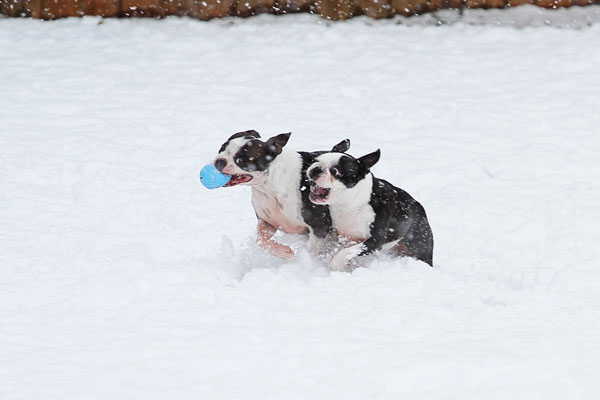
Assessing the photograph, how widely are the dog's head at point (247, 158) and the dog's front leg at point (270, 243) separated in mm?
372

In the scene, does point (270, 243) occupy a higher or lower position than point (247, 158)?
lower

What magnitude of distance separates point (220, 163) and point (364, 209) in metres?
0.84

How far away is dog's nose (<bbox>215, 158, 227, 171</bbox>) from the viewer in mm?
4504

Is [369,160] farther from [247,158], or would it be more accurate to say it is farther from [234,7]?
[234,7]

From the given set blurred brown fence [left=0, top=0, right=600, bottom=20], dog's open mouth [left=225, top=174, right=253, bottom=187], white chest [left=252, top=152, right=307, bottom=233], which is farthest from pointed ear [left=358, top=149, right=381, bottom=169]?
blurred brown fence [left=0, top=0, right=600, bottom=20]

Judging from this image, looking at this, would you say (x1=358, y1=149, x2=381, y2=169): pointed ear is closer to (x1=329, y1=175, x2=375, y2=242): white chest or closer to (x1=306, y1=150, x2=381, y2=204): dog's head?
(x1=306, y1=150, x2=381, y2=204): dog's head

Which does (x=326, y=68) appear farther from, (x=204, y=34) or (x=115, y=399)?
(x=115, y=399)

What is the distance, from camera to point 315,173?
175 inches

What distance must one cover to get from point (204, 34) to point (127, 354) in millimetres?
6264

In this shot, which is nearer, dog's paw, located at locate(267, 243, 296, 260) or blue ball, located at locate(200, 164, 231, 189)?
blue ball, located at locate(200, 164, 231, 189)

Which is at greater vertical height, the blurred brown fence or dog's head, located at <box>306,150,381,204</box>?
the blurred brown fence

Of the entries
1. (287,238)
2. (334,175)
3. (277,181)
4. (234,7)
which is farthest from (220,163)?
(234,7)

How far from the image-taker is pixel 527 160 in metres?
6.88

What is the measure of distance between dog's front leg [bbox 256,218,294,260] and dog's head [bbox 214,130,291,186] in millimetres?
372
